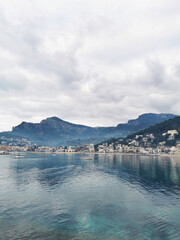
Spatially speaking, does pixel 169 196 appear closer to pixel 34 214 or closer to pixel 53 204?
pixel 53 204

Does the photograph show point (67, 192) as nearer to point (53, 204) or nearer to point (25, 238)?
point (53, 204)

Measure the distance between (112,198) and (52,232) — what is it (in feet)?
85.5

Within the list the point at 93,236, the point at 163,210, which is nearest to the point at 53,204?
the point at 93,236

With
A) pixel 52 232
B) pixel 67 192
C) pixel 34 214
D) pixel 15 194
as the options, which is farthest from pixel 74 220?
pixel 15 194

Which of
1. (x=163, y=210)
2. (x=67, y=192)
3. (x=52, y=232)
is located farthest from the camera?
(x=67, y=192)

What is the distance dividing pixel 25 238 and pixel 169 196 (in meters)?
44.9

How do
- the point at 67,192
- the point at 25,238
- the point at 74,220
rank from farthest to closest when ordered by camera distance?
the point at 67,192 < the point at 74,220 < the point at 25,238

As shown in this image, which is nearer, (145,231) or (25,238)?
(25,238)

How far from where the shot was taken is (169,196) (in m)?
55.6

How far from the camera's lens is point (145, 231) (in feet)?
107

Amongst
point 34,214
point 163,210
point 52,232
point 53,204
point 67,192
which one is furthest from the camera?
point 67,192

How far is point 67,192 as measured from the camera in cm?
6066

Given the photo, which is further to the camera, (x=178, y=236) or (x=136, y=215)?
(x=136, y=215)

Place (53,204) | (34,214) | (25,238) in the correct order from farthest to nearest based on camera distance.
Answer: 1. (53,204)
2. (34,214)
3. (25,238)
